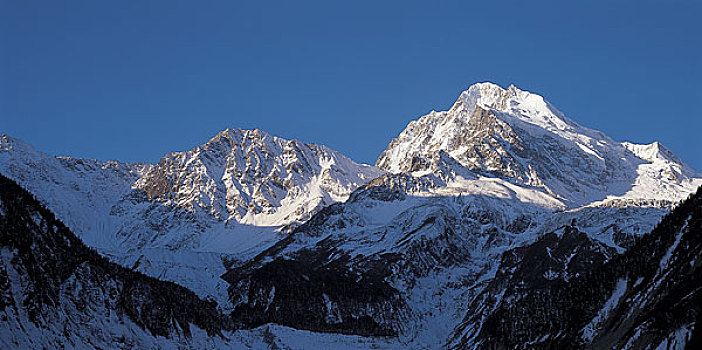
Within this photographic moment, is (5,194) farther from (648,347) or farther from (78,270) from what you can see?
(648,347)

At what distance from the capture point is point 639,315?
171 m

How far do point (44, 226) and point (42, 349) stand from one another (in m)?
42.4

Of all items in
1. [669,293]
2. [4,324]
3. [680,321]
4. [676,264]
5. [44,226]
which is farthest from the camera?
[44,226]

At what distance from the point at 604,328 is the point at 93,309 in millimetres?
108261

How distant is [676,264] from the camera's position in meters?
181

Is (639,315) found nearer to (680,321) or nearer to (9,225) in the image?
(680,321)

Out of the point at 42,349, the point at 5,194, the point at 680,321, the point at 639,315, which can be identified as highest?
the point at 5,194

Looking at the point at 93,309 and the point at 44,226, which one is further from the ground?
the point at 44,226

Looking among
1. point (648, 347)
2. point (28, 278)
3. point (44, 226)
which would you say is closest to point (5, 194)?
point (44, 226)

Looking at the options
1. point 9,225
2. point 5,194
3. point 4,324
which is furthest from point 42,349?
point 5,194

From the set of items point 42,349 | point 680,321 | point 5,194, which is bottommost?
point 42,349

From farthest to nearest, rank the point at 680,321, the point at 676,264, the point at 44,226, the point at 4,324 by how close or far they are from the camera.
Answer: the point at 44,226 → the point at 676,264 → the point at 4,324 → the point at 680,321

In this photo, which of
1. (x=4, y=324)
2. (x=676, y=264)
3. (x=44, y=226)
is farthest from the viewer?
(x=44, y=226)

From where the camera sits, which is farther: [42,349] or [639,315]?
[639,315]
